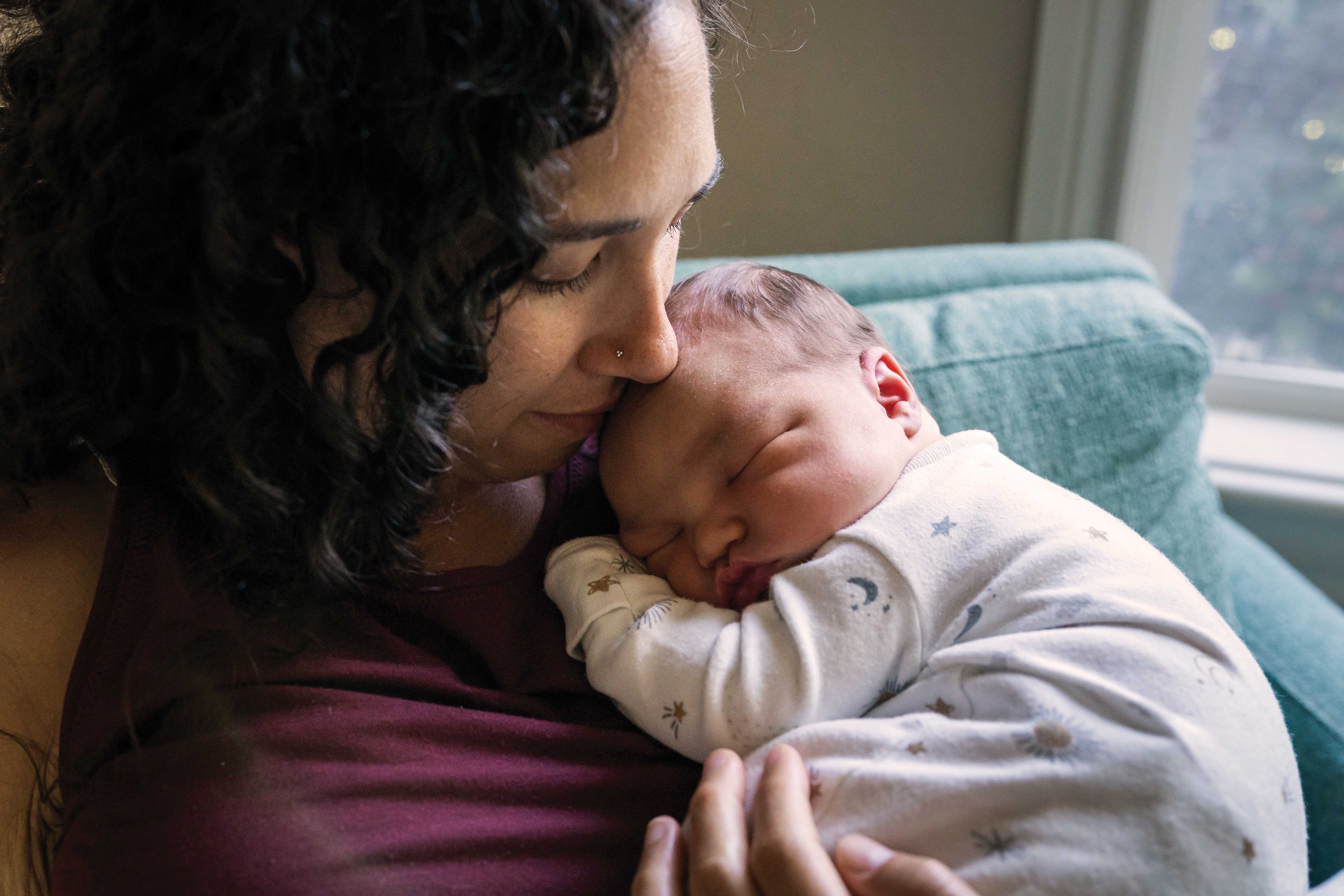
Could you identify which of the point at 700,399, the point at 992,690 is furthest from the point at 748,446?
the point at 992,690

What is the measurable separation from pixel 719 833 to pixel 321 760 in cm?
30

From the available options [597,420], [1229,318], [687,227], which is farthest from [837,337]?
[1229,318]

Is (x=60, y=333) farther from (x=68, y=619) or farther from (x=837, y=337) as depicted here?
(x=837, y=337)

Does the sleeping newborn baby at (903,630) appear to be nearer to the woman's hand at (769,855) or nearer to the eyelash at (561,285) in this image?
the woman's hand at (769,855)

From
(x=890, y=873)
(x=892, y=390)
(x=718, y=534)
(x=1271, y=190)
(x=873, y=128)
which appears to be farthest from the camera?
(x=1271, y=190)

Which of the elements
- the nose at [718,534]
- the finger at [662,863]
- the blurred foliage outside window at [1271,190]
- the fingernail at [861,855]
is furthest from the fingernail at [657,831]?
the blurred foliage outside window at [1271,190]

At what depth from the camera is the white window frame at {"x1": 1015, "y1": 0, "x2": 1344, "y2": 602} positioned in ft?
5.97

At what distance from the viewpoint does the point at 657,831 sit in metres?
0.74

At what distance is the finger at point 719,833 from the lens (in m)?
0.68

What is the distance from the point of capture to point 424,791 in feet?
2.52

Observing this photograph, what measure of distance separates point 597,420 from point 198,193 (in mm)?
396

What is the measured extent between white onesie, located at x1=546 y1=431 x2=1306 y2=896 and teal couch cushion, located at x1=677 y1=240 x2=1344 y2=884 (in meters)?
0.40

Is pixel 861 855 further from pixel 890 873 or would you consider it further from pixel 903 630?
pixel 903 630

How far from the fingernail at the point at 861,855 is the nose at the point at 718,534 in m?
0.28
